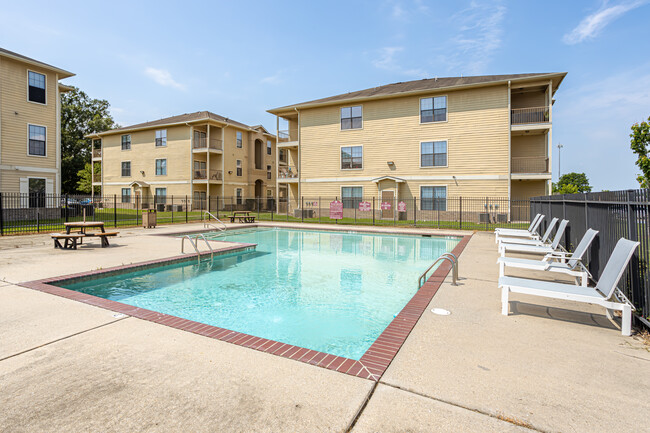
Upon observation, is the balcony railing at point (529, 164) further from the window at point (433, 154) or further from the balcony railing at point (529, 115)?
the window at point (433, 154)

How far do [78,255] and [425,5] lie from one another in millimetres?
15099

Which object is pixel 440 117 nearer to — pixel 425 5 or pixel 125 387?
pixel 425 5

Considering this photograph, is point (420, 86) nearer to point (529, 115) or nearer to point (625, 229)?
point (529, 115)

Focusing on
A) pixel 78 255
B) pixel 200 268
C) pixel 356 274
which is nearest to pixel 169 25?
pixel 78 255

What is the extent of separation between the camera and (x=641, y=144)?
2991cm

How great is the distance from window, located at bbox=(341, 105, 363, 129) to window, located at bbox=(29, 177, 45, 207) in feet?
69.4

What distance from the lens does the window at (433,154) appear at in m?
23.2

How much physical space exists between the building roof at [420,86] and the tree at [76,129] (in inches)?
1518

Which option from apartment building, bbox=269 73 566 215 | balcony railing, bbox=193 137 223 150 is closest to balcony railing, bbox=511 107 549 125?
apartment building, bbox=269 73 566 215

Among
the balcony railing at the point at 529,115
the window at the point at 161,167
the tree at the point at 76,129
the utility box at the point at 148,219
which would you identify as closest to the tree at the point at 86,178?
the tree at the point at 76,129

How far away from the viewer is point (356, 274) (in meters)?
8.70

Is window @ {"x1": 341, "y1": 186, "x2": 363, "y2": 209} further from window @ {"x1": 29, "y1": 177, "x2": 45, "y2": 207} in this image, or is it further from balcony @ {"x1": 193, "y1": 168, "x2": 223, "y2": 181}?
window @ {"x1": 29, "y1": 177, "x2": 45, "y2": 207}

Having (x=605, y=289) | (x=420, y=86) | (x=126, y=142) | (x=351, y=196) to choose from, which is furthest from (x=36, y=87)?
(x=605, y=289)

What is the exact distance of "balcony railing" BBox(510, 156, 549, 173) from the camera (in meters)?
21.9
